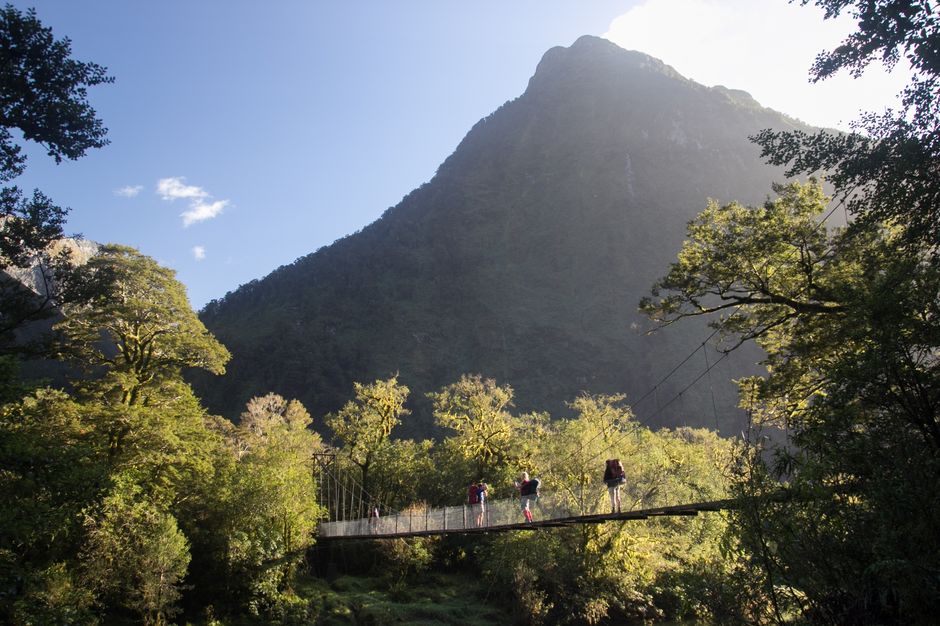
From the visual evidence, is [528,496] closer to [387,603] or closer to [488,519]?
[488,519]

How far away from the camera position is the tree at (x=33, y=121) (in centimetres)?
873

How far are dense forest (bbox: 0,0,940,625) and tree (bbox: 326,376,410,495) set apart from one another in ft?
9.29

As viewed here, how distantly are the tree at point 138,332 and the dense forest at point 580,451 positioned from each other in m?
0.06

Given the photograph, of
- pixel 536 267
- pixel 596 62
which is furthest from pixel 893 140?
pixel 596 62

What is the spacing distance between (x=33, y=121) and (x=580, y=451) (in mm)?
16624

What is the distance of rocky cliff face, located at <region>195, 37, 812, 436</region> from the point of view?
70.8 meters

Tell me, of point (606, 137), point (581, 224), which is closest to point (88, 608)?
point (581, 224)

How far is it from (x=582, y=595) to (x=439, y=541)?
8.28 m

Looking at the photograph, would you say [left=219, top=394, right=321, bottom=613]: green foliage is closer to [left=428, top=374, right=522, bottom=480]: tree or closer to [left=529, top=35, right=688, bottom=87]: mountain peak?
[left=428, top=374, right=522, bottom=480]: tree

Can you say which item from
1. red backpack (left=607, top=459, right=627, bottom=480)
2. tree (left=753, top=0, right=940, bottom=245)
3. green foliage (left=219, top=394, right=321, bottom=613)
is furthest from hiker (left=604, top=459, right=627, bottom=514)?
green foliage (left=219, top=394, right=321, bottom=613)

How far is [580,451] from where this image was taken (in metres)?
19.8

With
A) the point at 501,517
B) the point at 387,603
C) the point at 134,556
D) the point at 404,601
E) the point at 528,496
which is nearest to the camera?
the point at 528,496

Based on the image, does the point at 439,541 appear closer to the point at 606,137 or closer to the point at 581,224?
the point at 581,224

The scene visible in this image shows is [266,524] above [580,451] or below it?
below
